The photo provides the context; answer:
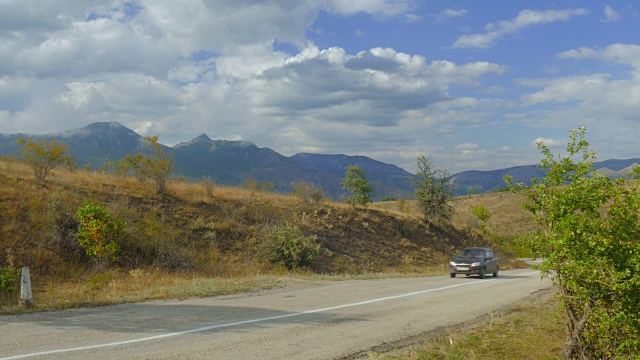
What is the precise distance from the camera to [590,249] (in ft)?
21.9

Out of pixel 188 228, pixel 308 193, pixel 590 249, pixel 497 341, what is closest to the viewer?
pixel 590 249

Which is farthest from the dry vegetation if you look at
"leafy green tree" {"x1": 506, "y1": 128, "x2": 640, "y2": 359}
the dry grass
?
"leafy green tree" {"x1": 506, "y1": 128, "x2": 640, "y2": 359}

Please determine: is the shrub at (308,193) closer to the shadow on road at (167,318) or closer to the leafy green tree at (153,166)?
the leafy green tree at (153,166)

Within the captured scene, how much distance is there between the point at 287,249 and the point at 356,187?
603 inches

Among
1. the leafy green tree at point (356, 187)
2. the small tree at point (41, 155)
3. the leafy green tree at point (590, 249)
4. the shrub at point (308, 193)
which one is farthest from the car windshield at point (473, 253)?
the small tree at point (41, 155)

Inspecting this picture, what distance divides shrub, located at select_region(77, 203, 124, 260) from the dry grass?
1393 cm

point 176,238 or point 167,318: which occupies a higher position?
point 176,238

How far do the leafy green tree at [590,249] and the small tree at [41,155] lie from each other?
23.6 m


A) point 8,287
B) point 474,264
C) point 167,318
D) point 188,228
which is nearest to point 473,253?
point 474,264

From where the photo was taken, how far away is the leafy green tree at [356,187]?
132ft

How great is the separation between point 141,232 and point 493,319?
16408mm

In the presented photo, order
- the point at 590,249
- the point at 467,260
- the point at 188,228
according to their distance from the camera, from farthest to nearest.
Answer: the point at 188,228
the point at 467,260
the point at 590,249

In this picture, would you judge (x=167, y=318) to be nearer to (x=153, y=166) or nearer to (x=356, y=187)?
(x=153, y=166)

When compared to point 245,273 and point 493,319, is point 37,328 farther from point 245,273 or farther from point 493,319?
point 245,273
